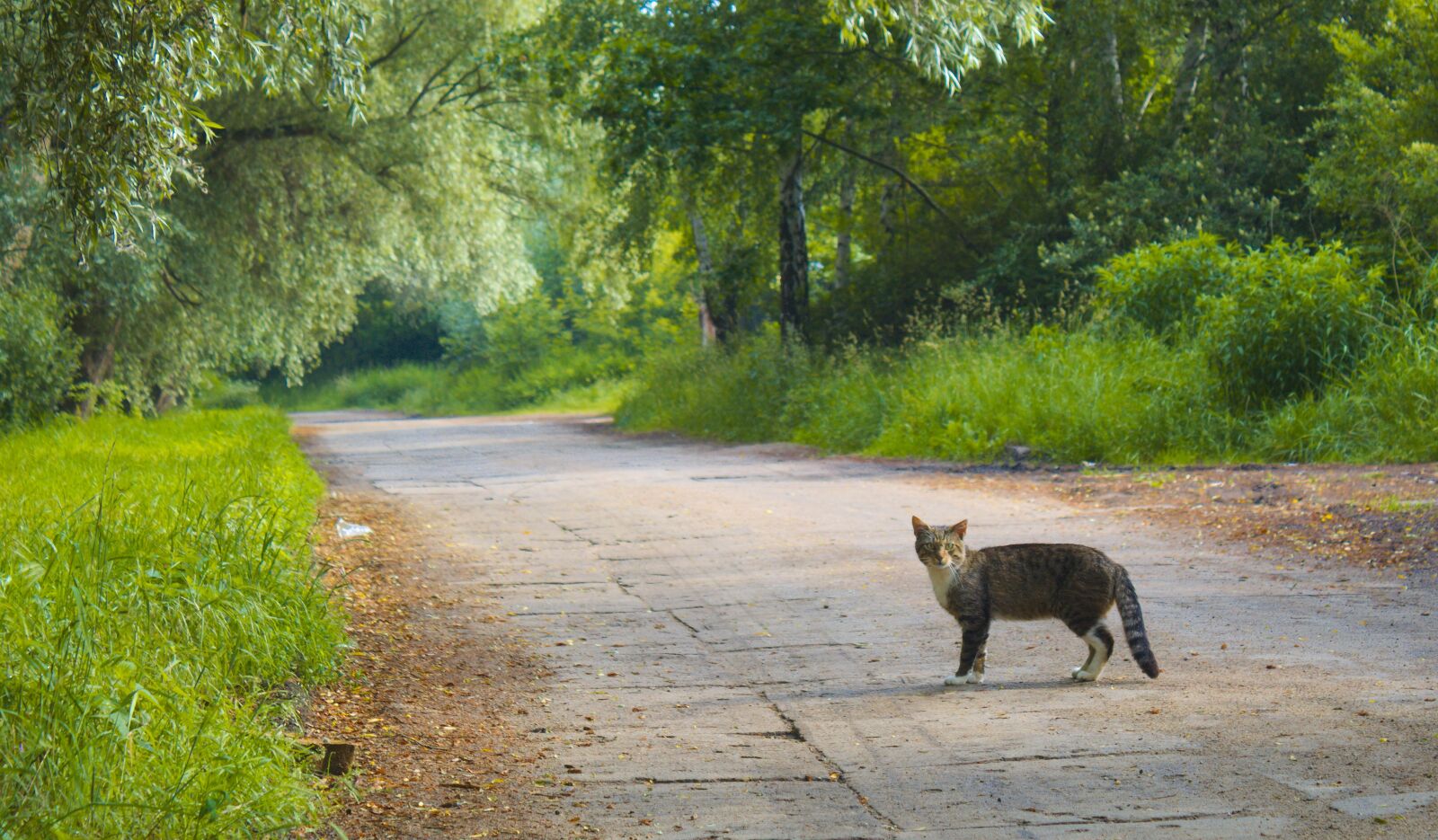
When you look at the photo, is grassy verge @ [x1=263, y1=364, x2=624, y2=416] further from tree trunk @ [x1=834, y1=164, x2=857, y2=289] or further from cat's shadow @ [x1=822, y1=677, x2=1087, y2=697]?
cat's shadow @ [x1=822, y1=677, x2=1087, y2=697]

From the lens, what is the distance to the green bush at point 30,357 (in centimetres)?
Result: 1897

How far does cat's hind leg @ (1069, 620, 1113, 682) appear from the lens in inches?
231

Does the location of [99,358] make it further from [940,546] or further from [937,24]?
[940,546]

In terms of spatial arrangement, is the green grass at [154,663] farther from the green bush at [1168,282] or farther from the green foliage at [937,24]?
the green bush at [1168,282]

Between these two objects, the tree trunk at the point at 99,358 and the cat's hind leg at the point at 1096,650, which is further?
the tree trunk at the point at 99,358

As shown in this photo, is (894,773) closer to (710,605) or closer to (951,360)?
(710,605)

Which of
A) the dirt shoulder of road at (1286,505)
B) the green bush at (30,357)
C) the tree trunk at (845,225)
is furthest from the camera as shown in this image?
the tree trunk at (845,225)

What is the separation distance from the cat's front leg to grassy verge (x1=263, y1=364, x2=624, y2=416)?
2849cm

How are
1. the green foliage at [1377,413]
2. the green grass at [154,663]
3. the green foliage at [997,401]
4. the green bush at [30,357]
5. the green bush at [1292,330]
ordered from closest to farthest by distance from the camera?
the green grass at [154,663], the green foliage at [1377,413], the green bush at [1292,330], the green foliage at [997,401], the green bush at [30,357]

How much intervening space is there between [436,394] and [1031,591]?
4772cm

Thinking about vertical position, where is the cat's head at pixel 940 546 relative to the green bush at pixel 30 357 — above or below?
below

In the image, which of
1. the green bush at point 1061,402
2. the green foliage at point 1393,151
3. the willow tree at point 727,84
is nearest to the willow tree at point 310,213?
the willow tree at point 727,84

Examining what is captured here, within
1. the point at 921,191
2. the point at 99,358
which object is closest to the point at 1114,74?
the point at 921,191

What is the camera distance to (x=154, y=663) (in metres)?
4.62
